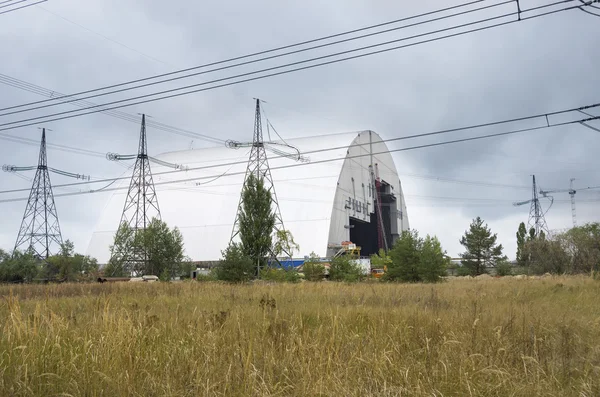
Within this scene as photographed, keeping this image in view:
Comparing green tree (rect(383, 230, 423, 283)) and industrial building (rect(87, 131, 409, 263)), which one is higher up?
industrial building (rect(87, 131, 409, 263))

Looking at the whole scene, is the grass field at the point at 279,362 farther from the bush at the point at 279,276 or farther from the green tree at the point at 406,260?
the green tree at the point at 406,260

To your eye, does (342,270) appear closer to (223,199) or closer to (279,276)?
(279,276)

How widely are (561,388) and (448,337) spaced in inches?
80.2

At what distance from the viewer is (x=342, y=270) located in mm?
35938

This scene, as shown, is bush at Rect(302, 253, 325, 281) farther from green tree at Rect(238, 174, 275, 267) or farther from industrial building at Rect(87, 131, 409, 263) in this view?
industrial building at Rect(87, 131, 409, 263)

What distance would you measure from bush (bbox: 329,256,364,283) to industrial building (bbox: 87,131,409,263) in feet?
72.5

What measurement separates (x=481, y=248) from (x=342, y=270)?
27.0 metres

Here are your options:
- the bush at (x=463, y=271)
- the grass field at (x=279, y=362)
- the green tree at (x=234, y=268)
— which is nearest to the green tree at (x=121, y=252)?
the green tree at (x=234, y=268)

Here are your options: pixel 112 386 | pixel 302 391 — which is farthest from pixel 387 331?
pixel 112 386

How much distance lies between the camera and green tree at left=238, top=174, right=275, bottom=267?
39531mm

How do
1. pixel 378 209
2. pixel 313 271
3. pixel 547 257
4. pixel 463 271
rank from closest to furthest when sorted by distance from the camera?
pixel 313 271, pixel 547 257, pixel 463 271, pixel 378 209

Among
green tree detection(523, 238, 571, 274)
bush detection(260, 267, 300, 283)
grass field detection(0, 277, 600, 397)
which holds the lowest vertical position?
grass field detection(0, 277, 600, 397)

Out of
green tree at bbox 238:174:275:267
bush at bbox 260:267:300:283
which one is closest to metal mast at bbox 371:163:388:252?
green tree at bbox 238:174:275:267

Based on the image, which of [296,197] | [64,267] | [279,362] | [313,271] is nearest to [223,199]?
[296,197]
